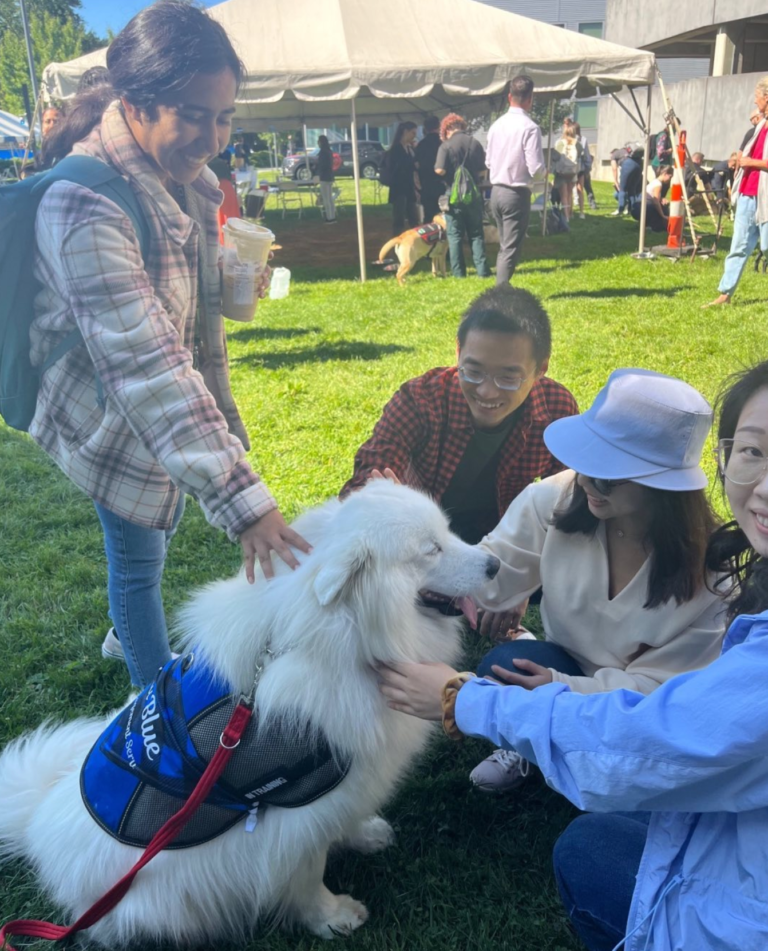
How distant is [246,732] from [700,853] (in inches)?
38.6

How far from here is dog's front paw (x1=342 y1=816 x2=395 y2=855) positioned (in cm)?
217

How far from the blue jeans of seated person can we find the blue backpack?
5.11ft

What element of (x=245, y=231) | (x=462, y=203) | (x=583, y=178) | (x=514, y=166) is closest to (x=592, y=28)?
(x=583, y=178)

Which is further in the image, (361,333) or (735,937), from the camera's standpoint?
(361,333)

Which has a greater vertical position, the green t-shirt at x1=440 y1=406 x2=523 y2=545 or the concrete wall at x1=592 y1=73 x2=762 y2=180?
the concrete wall at x1=592 y1=73 x2=762 y2=180

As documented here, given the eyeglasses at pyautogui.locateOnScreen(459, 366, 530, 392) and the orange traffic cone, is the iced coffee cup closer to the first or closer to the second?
the eyeglasses at pyautogui.locateOnScreen(459, 366, 530, 392)

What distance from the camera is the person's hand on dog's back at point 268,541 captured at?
1.74 meters

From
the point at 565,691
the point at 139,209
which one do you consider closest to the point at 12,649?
the point at 139,209

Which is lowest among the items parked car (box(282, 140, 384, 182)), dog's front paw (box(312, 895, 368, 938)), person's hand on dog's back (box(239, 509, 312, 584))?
dog's front paw (box(312, 895, 368, 938))

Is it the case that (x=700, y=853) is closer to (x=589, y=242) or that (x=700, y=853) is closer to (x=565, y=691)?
(x=565, y=691)

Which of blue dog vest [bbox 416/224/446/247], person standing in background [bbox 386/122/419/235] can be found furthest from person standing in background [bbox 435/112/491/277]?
person standing in background [bbox 386/122/419/235]

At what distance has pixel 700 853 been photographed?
126cm

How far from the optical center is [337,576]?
1.53 m

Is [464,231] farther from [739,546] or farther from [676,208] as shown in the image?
[739,546]
